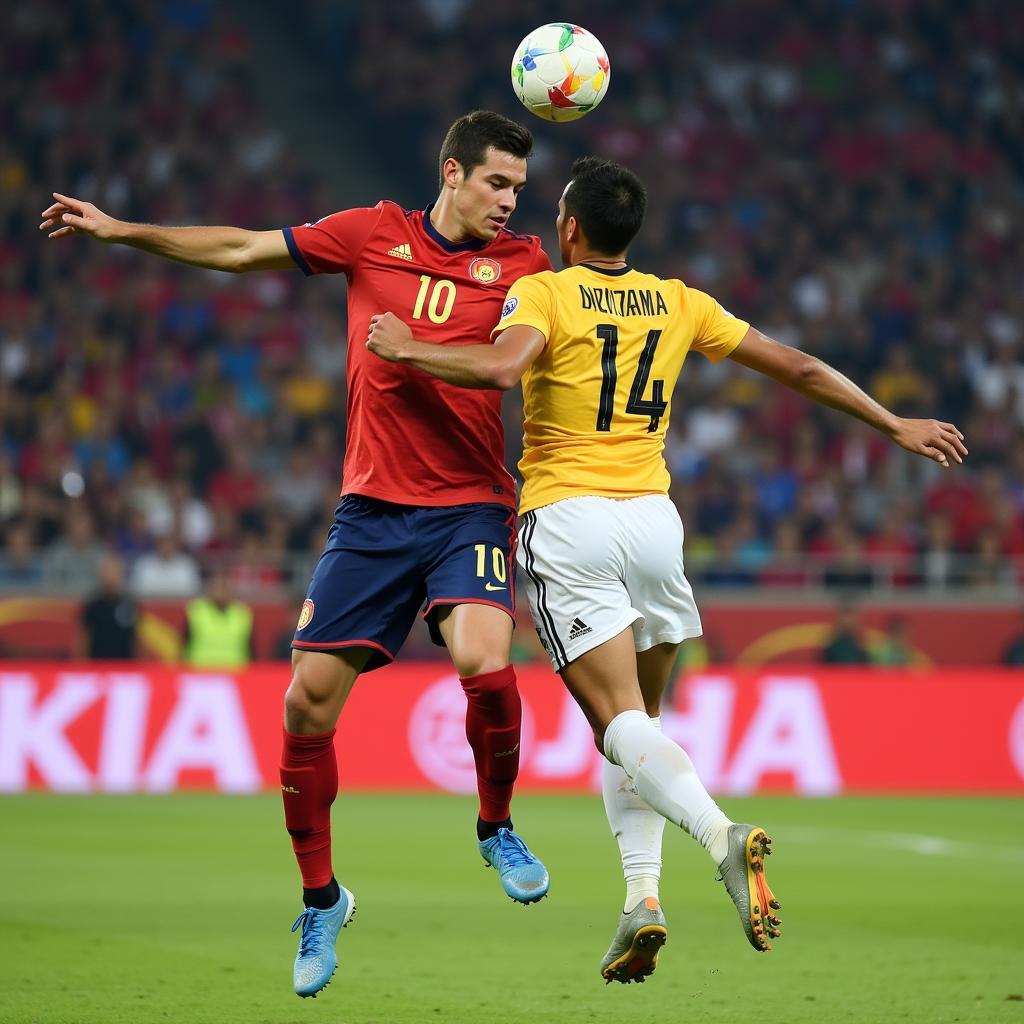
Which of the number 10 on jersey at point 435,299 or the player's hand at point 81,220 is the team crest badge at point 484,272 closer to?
the number 10 on jersey at point 435,299

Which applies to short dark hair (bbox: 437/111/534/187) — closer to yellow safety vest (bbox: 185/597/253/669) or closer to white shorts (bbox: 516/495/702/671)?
Result: white shorts (bbox: 516/495/702/671)

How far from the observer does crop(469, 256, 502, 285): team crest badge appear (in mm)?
6199

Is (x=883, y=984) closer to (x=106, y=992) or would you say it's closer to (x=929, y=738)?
(x=106, y=992)

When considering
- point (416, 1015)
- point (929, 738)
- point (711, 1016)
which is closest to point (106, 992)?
point (416, 1015)

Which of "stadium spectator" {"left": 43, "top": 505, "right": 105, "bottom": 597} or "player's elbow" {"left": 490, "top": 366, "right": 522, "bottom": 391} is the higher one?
"player's elbow" {"left": 490, "top": 366, "right": 522, "bottom": 391}

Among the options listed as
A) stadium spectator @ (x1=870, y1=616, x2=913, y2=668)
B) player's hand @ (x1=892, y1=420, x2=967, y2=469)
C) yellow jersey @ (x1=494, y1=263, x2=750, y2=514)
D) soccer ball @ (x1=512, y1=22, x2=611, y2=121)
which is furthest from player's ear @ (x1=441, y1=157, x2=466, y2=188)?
stadium spectator @ (x1=870, y1=616, x2=913, y2=668)

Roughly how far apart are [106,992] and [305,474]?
11894mm

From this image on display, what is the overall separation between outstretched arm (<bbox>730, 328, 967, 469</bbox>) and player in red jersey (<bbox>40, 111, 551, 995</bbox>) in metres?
0.93

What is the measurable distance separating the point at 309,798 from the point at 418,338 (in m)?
1.59

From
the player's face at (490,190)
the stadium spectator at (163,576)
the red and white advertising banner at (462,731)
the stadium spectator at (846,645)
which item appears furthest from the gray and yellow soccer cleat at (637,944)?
the stadium spectator at (163,576)

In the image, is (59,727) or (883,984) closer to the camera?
(883,984)

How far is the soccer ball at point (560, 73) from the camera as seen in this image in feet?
20.4

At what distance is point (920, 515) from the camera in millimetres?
18547

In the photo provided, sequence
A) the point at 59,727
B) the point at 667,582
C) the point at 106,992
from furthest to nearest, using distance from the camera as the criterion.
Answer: the point at 59,727
the point at 106,992
the point at 667,582
